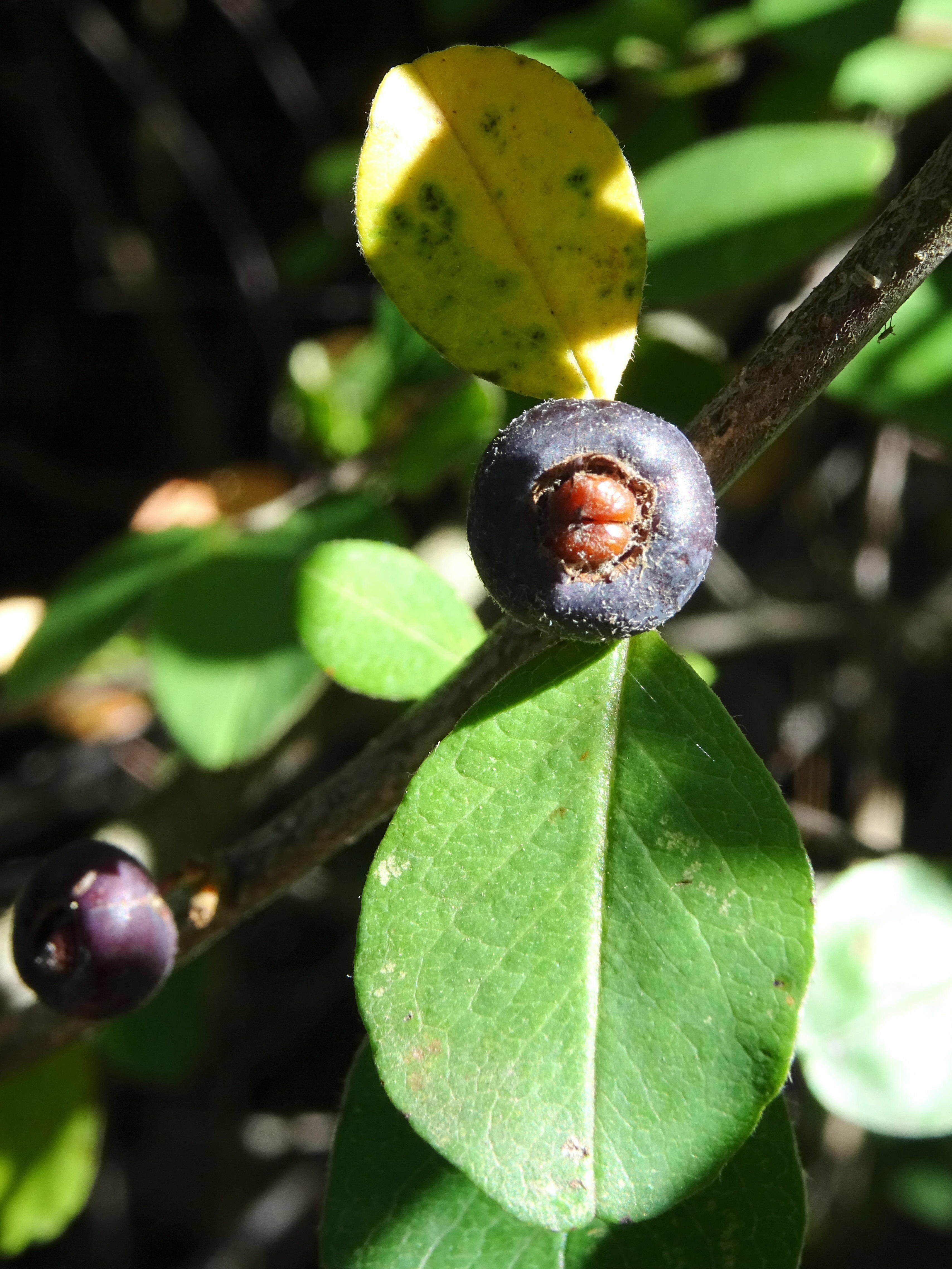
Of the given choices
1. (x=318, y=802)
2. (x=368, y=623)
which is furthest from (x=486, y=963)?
(x=368, y=623)

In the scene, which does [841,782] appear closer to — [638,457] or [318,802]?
[318,802]

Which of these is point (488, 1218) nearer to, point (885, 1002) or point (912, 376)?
point (885, 1002)

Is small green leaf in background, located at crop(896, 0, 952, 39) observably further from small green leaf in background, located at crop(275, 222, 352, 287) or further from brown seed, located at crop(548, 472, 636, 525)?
brown seed, located at crop(548, 472, 636, 525)

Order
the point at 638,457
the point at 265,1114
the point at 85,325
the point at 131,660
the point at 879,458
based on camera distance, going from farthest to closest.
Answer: the point at 85,325, the point at 265,1114, the point at 131,660, the point at 879,458, the point at 638,457

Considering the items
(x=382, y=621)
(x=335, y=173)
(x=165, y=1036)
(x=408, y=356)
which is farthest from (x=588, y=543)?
(x=165, y=1036)

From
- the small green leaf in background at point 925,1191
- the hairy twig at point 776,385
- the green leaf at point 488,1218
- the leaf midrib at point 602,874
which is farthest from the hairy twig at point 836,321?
the small green leaf in background at point 925,1191

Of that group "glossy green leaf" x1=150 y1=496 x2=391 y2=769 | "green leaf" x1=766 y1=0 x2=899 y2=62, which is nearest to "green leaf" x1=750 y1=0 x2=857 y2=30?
"green leaf" x1=766 y1=0 x2=899 y2=62
